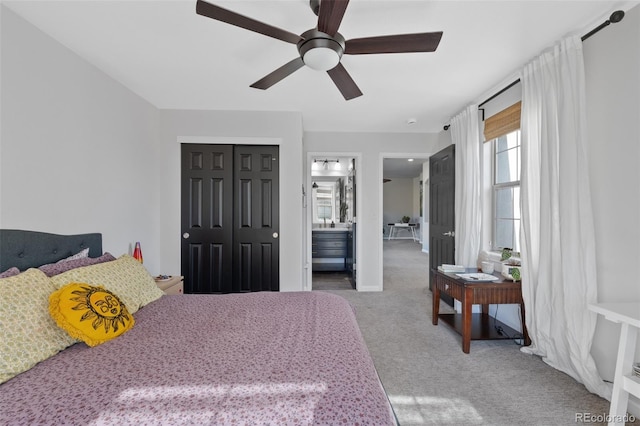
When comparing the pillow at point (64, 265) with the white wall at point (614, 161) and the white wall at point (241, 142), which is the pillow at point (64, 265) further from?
the white wall at point (614, 161)

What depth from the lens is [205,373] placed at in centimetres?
102

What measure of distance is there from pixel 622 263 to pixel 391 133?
3209mm

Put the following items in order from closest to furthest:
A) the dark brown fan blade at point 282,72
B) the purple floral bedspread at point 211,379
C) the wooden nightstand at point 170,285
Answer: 1. the purple floral bedspread at point 211,379
2. the dark brown fan blade at point 282,72
3. the wooden nightstand at point 170,285

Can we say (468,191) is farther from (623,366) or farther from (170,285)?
(170,285)

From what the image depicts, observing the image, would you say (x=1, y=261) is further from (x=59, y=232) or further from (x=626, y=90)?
(x=626, y=90)

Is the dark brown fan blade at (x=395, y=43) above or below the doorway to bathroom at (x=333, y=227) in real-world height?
above

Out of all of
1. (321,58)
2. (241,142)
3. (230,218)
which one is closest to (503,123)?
(321,58)

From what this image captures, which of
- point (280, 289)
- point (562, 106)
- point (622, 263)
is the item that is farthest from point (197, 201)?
point (622, 263)

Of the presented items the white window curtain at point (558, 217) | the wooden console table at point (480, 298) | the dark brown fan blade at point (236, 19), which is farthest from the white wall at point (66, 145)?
the white window curtain at point (558, 217)

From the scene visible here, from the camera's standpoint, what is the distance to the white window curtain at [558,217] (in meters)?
1.90

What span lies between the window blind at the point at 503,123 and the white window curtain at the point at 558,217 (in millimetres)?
310

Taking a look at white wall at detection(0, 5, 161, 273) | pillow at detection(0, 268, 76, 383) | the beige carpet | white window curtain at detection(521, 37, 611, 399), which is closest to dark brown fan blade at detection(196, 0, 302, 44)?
white wall at detection(0, 5, 161, 273)

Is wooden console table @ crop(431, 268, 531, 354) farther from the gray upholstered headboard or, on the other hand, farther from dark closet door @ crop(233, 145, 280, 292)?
the gray upholstered headboard

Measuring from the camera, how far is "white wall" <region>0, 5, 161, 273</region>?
178 centimetres
